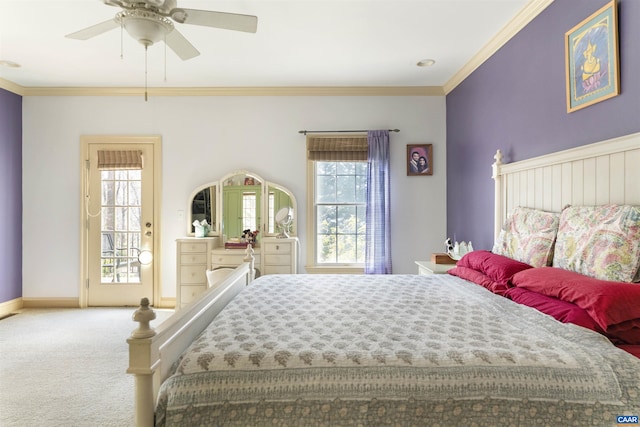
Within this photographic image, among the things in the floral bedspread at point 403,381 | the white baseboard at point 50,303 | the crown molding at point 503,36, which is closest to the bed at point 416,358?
the floral bedspread at point 403,381

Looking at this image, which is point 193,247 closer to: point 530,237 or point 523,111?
point 530,237

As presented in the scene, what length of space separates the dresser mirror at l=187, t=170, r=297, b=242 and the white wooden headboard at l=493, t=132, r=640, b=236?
7.65ft

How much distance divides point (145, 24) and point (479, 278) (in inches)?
98.5

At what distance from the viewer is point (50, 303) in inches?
168

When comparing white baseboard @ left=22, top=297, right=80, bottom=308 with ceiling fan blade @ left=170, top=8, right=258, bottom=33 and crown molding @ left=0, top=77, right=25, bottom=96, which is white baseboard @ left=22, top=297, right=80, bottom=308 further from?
ceiling fan blade @ left=170, top=8, right=258, bottom=33

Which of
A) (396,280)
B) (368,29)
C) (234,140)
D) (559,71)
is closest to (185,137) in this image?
(234,140)

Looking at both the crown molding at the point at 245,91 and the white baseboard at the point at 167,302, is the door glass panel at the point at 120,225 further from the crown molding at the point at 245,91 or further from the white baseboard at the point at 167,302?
the crown molding at the point at 245,91

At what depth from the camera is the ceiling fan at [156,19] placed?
1.83 meters

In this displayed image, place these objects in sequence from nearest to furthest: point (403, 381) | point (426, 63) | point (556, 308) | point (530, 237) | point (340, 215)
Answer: point (403, 381), point (556, 308), point (530, 237), point (426, 63), point (340, 215)

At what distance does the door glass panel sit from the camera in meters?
4.29

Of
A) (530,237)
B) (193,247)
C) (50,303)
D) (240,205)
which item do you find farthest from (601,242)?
(50,303)

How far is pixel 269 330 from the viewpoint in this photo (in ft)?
4.66

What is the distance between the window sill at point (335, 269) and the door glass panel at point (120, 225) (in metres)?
2.19

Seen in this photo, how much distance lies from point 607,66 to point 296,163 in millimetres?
3047
